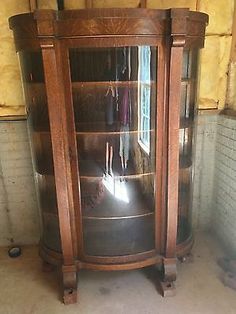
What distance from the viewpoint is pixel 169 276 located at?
178cm

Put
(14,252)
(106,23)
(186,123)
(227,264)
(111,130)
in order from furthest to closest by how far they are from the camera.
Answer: (14,252), (227,264), (186,123), (111,130), (106,23)

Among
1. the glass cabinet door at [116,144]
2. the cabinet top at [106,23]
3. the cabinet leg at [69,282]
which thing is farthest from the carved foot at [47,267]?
the cabinet top at [106,23]

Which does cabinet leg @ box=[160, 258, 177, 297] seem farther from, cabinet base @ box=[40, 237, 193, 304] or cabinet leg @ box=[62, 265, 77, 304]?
cabinet leg @ box=[62, 265, 77, 304]

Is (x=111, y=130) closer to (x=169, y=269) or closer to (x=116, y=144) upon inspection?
(x=116, y=144)

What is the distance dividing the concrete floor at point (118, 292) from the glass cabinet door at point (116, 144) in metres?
0.29

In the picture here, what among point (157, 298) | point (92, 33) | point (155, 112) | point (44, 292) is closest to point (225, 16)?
point (155, 112)

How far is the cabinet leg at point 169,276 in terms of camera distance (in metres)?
1.76

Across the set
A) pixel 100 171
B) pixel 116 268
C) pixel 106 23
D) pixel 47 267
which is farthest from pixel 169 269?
pixel 106 23

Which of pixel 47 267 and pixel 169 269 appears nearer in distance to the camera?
pixel 169 269

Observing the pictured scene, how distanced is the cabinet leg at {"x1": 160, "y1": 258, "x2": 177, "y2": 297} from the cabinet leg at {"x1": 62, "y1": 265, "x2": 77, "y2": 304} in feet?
1.82

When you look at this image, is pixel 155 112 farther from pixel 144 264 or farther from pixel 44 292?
pixel 44 292

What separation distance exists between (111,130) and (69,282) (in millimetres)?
968

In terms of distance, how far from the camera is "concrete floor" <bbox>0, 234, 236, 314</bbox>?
5.54ft

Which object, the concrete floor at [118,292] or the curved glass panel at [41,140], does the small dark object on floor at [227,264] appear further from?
the curved glass panel at [41,140]
